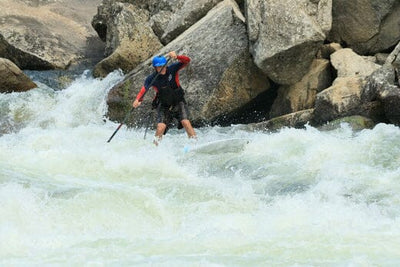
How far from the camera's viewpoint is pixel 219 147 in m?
10.5

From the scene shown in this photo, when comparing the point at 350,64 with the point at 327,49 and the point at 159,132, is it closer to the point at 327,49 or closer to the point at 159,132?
the point at 327,49

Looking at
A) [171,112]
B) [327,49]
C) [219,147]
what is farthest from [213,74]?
[219,147]

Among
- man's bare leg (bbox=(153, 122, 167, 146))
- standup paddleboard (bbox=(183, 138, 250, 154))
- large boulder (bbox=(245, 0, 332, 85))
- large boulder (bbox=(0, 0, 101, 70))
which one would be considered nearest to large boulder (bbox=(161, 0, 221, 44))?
large boulder (bbox=(245, 0, 332, 85))

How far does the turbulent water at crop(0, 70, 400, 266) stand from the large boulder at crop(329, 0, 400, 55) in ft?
11.2

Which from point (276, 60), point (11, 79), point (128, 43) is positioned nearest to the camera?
point (276, 60)

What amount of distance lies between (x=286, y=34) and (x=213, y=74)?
189 centimetres

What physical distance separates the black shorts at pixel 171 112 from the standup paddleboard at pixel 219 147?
0.84 meters

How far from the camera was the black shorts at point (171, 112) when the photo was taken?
11.4m

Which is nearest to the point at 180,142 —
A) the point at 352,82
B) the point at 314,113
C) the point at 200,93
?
the point at 200,93

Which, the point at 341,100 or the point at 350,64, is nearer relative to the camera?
the point at 341,100

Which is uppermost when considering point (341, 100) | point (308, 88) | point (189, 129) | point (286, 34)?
point (286, 34)

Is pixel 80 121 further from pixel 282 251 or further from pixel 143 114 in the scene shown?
pixel 282 251

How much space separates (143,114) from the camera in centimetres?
1358

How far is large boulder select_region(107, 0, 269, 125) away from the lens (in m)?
12.7
